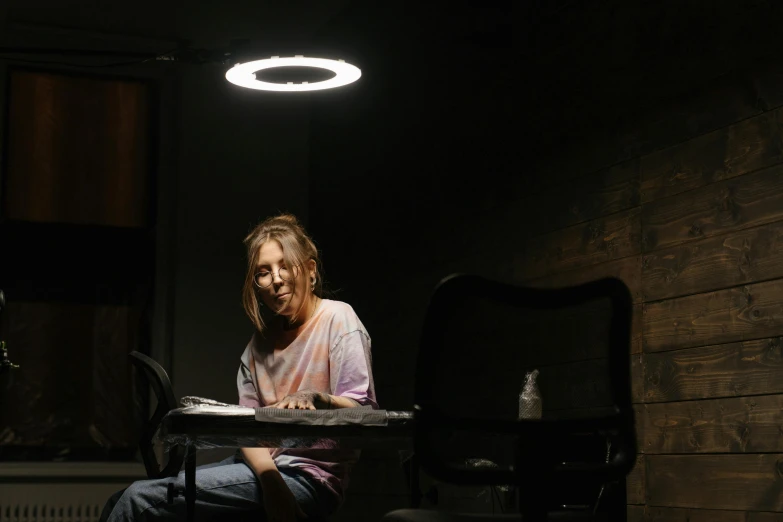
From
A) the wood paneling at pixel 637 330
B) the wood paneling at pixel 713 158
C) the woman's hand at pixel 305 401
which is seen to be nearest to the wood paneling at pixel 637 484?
the wood paneling at pixel 637 330

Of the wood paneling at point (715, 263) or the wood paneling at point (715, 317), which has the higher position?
the wood paneling at point (715, 263)

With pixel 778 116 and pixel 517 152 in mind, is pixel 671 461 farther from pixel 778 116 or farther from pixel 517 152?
pixel 517 152

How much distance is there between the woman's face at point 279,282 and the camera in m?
2.83

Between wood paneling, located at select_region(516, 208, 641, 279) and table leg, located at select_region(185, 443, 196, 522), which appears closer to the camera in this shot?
table leg, located at select_region(185, 443, 196, 522)

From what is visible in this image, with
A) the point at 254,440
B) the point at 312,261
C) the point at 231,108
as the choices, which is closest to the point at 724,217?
the point at 312,261

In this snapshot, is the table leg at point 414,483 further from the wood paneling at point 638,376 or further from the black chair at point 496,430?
the wood paneling at point 638,376

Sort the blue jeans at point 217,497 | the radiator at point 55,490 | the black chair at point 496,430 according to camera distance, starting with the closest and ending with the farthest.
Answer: the black chair at point 496,430
the blue jeans at point 217,497
the radiator at point 55,490

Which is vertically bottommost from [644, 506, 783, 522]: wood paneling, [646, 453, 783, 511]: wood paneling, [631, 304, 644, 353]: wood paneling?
[644, 506, 783, 522]: wood paneling

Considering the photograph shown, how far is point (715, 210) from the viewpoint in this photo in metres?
3.00

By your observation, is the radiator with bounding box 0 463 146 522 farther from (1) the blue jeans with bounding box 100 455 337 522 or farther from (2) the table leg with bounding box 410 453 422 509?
(2) the table leg with bounding box 410 453 422 509

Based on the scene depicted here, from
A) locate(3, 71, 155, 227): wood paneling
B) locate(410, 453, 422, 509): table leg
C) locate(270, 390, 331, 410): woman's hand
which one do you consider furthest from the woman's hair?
locate(3, 71, 155, 227): wood paneling

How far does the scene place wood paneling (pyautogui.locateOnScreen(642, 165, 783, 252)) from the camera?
280cm

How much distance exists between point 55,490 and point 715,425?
12.9 feet

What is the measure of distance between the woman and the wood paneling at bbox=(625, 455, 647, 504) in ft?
3.38
